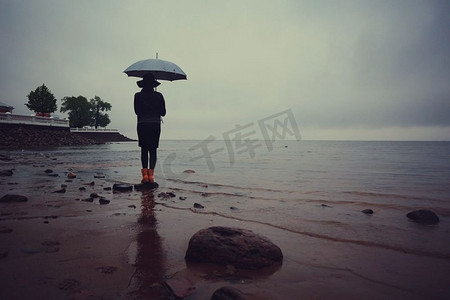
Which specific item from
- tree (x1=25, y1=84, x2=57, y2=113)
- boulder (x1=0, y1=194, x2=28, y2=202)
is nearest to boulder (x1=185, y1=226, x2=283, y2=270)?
boulder (x1=0, y1=194, x2=28, y2=202)

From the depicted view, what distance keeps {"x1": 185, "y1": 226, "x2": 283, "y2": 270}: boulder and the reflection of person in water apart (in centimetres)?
33

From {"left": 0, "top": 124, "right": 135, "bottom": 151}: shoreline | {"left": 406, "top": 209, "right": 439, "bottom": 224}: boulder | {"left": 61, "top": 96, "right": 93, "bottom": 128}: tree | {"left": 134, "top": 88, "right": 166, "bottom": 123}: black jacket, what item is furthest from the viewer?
{"left": 61, "top": 96, "right": 93, "bottom": 128}: tree

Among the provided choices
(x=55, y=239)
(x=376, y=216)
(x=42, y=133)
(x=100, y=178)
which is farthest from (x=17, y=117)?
(x=376, y=216)

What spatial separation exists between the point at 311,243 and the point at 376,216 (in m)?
2.11

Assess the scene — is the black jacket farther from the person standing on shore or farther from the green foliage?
the green foliage

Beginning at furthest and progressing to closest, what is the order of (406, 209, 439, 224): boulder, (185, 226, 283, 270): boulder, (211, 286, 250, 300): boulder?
1. (406, 209, 439, 224): boulder
2. (185, 226, 283, 270): boulder
3. (211, 286, 250, 300): boulder

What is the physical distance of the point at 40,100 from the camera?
55.4 meters

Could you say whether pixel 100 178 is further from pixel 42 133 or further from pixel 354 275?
pixel 42 133

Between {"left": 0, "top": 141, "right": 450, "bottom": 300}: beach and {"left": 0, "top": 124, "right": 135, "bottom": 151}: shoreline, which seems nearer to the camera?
{"left": 0, "top": 141, "right": 450, "bottom": 300}: beach

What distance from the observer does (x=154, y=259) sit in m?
2.24

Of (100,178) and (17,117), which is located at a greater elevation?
(17,117)

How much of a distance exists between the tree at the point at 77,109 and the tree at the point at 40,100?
1812 centimetres

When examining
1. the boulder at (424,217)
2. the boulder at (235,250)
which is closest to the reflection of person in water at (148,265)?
the boulder at (235,250)

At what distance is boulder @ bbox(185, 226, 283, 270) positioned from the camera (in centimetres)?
221
